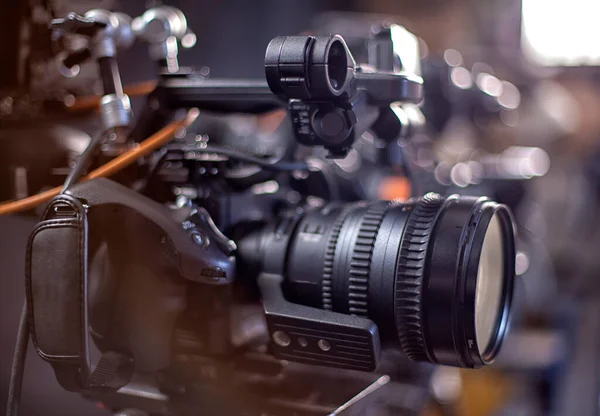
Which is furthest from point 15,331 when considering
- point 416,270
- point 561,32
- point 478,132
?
point 561,32

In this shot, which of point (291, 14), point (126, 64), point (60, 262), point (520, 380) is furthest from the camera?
point (291, 14)

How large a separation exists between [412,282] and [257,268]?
0.57 ft

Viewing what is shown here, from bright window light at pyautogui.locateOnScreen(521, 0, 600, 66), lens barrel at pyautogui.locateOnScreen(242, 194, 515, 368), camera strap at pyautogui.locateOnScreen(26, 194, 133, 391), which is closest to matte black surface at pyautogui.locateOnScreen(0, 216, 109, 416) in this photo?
camera strap at pyautogui.locateOnScreen(26, 194, 133, 391)

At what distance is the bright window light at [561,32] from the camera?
2990 mm

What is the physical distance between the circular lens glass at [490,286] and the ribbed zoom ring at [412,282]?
59 mm

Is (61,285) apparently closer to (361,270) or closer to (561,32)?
(361,270)

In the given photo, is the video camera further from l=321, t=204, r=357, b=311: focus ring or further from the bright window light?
the bright window light

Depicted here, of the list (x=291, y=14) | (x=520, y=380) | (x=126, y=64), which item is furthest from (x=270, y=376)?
(x=291, y=14)

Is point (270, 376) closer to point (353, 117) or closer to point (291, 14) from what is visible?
point (353, 117)

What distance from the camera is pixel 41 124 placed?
84cm

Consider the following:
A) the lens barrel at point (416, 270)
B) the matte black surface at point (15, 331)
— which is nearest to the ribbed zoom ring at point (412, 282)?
the lens barrel at point (416, 270)

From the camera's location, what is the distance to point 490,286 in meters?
0.72

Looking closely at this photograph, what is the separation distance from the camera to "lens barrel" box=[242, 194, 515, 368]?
0.63 metres

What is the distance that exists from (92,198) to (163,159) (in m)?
0.11
